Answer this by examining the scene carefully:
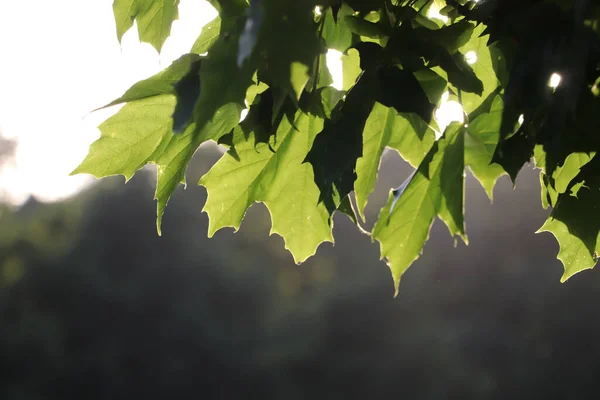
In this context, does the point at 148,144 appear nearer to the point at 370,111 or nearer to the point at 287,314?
the point at 370,111

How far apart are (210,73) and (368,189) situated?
0.36 meters

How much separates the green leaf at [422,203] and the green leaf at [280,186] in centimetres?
9

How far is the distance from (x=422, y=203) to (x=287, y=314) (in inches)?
560

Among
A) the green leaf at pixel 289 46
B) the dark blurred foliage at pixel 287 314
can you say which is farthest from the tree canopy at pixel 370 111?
the dark blurred foliage at pixel 287 314

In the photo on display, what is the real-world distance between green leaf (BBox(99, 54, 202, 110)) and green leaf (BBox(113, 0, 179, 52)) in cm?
12

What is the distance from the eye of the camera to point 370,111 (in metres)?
0.80

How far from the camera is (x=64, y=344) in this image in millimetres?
14586

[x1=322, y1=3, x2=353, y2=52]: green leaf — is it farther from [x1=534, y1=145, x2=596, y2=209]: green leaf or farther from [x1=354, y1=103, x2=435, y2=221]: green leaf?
[x1=534, y1=145, x2=596, y2=209]: green leaf

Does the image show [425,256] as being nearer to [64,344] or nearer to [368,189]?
[64,344]

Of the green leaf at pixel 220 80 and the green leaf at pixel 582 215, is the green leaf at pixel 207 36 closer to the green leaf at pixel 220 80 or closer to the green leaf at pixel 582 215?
the green leaf at pixel 220 80

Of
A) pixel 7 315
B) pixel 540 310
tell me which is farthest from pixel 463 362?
pixel 7 315

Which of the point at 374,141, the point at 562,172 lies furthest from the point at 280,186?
the point at 562,172

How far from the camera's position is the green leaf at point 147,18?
927 millimetres

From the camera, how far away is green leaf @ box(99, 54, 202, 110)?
2.66 feet
